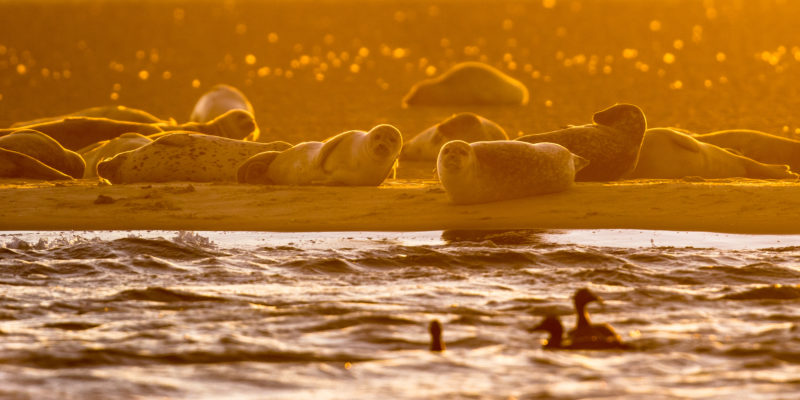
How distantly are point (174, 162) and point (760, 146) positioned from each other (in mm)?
5357

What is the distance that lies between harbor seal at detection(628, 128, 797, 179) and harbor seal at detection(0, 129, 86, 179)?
4896 millimetres

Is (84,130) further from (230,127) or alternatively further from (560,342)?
(560,342)

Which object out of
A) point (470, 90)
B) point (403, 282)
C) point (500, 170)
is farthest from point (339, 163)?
point (470, 90)

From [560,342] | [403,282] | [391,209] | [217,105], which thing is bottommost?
[560,342]

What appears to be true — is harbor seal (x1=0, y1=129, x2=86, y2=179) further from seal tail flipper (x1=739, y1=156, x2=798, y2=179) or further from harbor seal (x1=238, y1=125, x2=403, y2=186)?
seal tail flipper (x1=739, y1=156, x2=798, y2=179)

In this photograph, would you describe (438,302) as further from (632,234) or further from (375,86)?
(375,86)

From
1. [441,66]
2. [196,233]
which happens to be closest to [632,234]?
[196,233]

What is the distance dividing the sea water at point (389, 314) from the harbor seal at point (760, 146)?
166 inches

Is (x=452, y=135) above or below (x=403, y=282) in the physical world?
above

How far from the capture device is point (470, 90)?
21422 mm

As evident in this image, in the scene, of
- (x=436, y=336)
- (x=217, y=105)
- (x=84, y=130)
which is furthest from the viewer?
(x=217, y=105)

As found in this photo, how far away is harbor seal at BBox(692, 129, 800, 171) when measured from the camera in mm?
13570

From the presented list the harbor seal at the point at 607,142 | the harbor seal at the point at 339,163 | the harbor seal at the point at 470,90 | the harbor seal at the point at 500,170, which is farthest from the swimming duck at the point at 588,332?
the harbor seal at the point at 470,90

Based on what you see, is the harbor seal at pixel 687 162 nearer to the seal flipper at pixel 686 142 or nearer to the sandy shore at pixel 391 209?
the seal flipper at pixel 686 142
